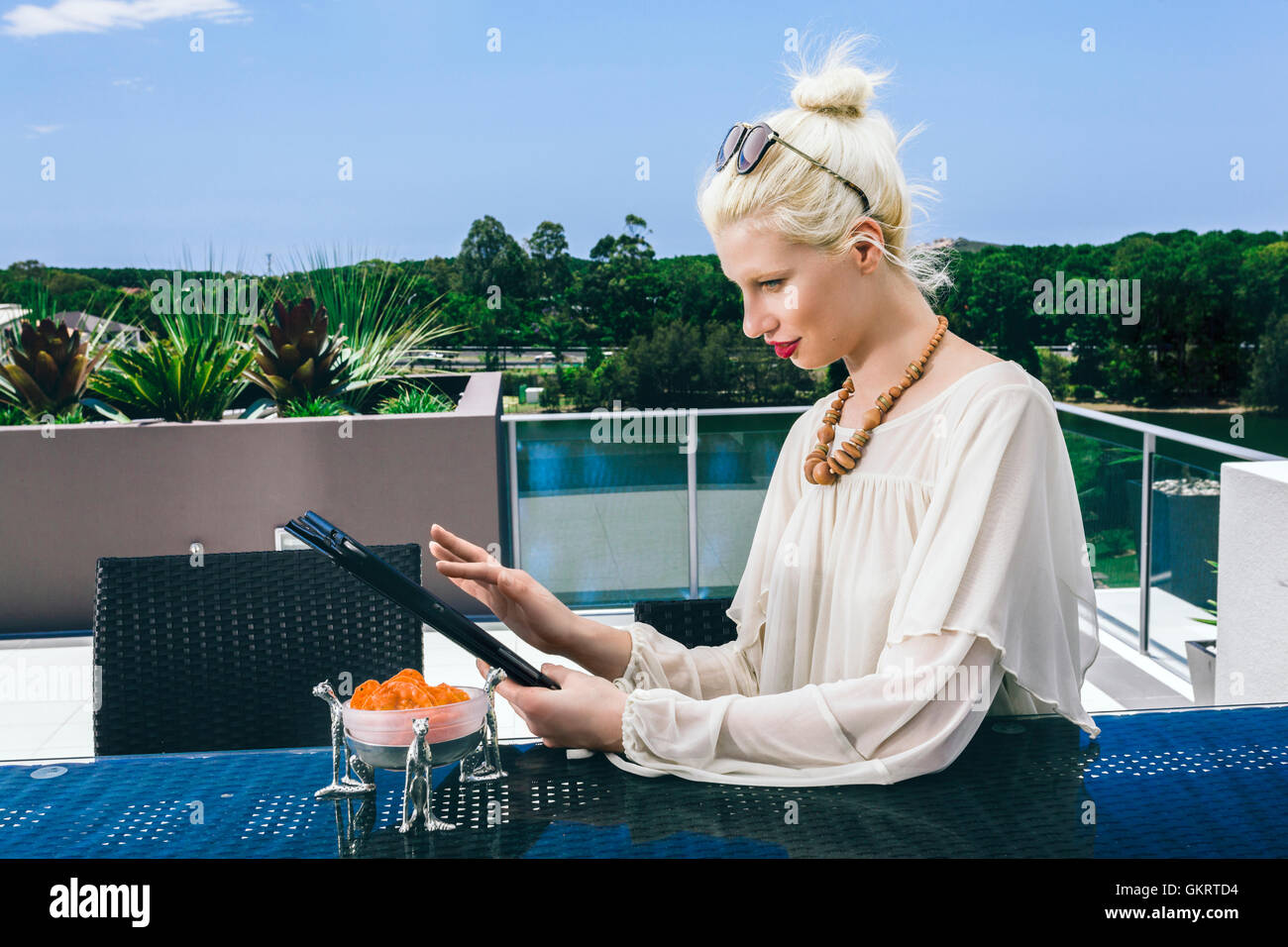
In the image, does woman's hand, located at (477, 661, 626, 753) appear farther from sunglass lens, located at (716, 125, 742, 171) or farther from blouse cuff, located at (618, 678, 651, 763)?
sunglass lens, located at (716, 125, 742, 171)

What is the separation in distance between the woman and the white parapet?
1.91 metres

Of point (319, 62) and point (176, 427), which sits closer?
point (176, 427)

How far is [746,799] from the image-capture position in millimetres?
906

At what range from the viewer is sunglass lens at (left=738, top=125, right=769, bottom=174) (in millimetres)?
1132

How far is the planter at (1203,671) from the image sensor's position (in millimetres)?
3174

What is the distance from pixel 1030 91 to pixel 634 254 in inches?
523

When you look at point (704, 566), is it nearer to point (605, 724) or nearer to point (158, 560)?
point (158, 560)

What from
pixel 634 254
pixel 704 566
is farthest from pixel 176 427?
pixel 634 254

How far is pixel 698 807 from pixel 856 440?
534 millimetres

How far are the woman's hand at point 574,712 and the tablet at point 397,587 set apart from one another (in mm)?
31

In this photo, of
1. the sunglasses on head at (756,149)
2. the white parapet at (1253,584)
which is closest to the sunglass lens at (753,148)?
the sunglasses on head at (756,149)

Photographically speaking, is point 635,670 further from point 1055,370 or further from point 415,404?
point 1055,370

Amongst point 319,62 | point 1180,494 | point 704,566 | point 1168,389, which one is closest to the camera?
point 1180,494
